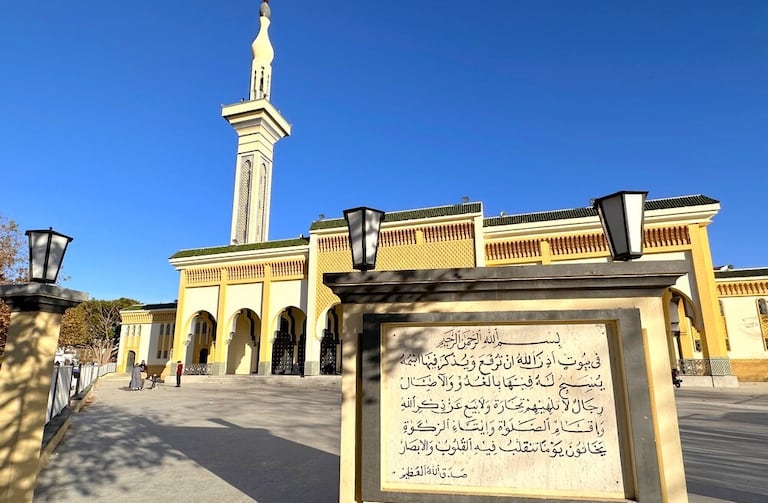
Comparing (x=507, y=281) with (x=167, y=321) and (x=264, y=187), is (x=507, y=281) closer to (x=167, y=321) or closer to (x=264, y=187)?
(x=264, y=187)

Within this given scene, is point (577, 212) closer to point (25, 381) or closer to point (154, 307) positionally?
point (25, 381)

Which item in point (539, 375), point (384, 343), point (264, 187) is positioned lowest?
point (539, 375)

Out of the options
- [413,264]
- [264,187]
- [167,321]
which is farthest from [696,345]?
[167,321]

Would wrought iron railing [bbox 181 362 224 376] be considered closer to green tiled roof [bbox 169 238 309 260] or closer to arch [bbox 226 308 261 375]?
arch [bbox 226 308 261 375]

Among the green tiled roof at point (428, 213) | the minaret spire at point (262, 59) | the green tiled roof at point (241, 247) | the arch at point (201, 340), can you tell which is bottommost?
the arch at point (201, 340)

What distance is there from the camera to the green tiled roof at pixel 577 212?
56.7 ft

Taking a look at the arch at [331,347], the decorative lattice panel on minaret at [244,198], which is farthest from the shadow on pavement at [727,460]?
the decorative lattice panel on minaret at [244,198]

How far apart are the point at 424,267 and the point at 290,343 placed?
31.5 feet

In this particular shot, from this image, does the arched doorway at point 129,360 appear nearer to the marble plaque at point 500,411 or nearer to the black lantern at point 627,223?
the marble plaque at point 500,411

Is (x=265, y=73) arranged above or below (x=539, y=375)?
above

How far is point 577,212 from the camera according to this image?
19062mm

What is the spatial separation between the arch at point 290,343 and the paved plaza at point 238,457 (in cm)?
1378

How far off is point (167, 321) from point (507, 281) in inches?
1244

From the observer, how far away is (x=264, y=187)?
30750 mm
